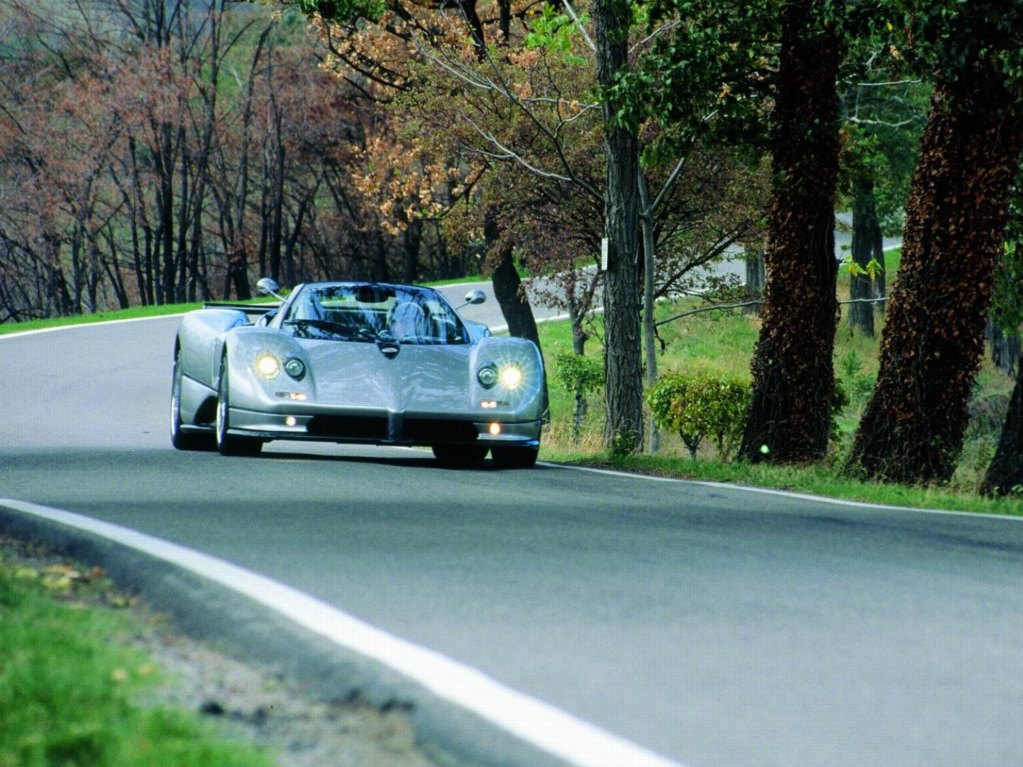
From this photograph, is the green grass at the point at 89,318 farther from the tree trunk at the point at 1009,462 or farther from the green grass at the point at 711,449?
the tree trunk at the point at 1009,462

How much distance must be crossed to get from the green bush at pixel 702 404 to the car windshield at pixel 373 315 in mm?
4987

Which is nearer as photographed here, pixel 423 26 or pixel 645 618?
pixel 645 618

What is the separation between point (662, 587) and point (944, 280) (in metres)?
7.81

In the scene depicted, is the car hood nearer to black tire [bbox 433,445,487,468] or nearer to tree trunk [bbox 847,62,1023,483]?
black tire [bbox 433,445,487,468]

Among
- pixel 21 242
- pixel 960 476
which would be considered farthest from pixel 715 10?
pixel 21 242

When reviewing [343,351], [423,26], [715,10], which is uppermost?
[423,26]

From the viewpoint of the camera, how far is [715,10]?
15.6 meters

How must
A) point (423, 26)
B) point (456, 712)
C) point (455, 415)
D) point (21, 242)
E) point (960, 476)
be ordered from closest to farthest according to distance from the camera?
point (456, 712)
point (455, 415)
point (960, 476)
point (423, 26)
point (21, 242)

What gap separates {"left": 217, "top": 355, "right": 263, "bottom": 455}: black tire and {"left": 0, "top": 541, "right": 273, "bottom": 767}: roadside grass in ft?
23.2

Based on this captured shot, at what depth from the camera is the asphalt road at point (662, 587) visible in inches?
181

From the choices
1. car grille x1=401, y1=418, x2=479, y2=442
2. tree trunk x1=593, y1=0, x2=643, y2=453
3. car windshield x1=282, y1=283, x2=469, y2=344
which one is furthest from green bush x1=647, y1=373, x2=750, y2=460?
car grille x1=401, y1=418, x2=479, y2=442

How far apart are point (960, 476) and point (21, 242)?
5273cm

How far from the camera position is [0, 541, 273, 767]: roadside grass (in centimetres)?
384

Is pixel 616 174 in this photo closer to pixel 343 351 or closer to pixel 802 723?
pixel 343 351
